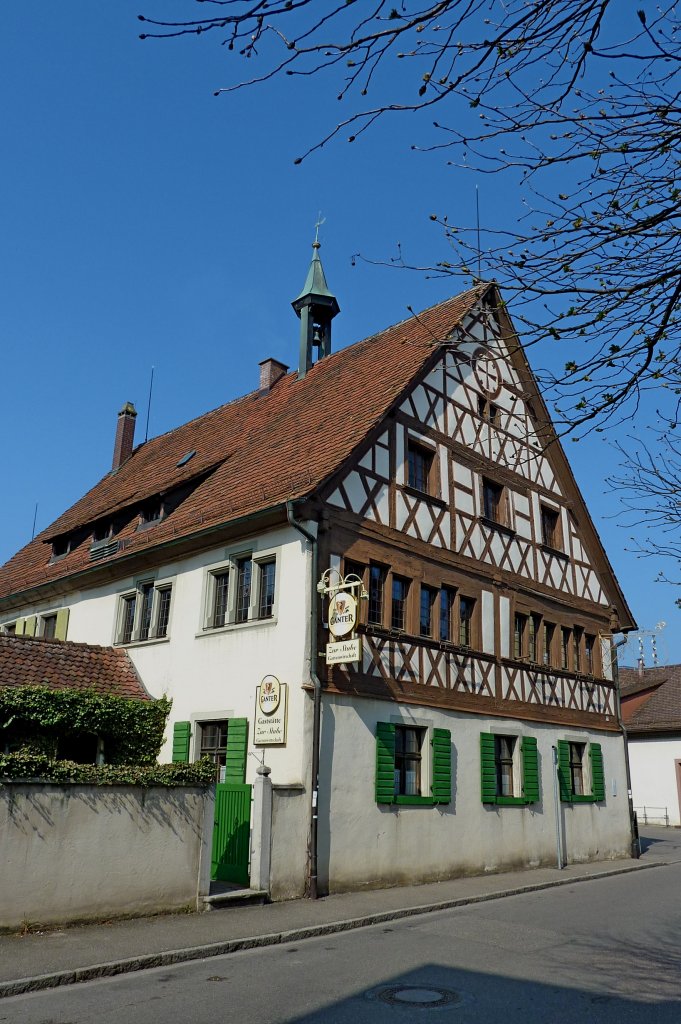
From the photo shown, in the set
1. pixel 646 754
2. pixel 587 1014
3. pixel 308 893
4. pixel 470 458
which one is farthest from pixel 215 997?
pixel 646 754

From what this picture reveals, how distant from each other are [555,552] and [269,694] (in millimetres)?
10062

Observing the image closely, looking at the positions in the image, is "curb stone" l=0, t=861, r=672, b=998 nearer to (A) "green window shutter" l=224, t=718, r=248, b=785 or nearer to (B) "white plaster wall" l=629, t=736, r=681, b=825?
(A) "green window shutter" l=224, t=718, r=248, b=785

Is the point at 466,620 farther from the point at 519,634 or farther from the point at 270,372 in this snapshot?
the point at 270,372

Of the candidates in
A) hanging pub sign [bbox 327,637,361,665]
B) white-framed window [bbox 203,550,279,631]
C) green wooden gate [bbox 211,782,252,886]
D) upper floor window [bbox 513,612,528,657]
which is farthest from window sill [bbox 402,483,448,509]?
green wooden gate [bbox 211,782,252,886]

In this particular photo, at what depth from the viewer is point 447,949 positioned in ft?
32.1

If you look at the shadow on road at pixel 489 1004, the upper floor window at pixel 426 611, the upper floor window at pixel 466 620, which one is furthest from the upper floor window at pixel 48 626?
the shadow on road at pixel 489 1004

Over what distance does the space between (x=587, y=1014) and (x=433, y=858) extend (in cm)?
922

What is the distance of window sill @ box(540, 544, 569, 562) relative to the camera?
21.7m

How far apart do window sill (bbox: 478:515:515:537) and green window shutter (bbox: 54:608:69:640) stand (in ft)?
33.0

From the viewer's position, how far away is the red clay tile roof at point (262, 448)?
16.7 m

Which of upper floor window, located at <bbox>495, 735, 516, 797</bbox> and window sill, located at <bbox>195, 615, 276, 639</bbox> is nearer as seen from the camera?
window sill, located at <bbox>195, 615, 276, 639</bbox>

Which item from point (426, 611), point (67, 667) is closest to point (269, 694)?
point (426, 611)

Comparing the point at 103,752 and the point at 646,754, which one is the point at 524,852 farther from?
the point at 646,754

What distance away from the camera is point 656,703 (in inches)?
1487
